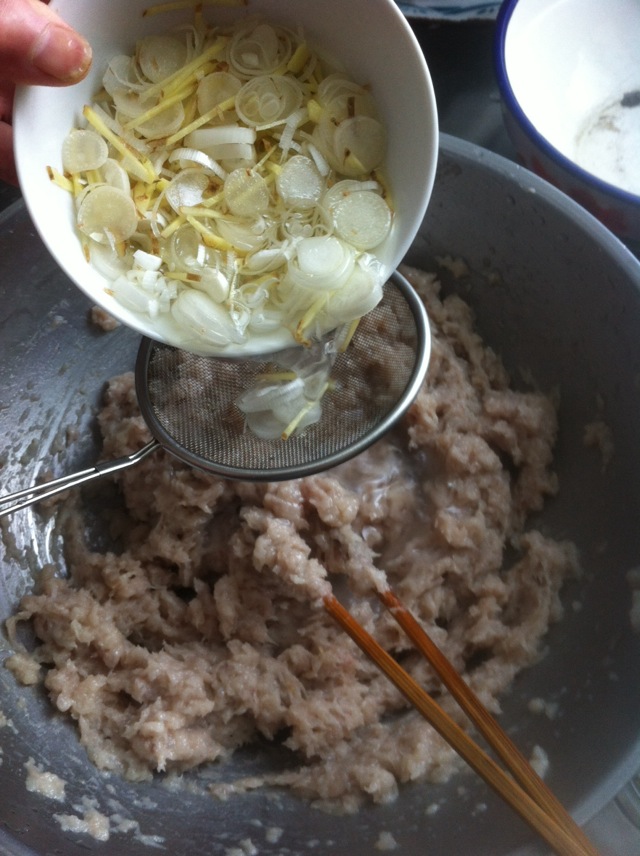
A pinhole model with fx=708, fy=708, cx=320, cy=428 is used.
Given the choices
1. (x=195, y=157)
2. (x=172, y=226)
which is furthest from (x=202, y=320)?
(x=195, y=157)

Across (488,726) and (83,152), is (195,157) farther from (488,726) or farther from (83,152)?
(488,726)

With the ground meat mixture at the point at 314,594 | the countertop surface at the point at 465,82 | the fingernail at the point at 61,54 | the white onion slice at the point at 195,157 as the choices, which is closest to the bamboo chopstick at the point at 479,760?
the ground meat mixture at the point at 314,594

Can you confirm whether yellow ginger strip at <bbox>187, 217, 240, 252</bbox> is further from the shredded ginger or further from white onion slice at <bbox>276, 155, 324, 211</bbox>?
white onion slice at <bbox>276, 155, 324, 211</bbox>

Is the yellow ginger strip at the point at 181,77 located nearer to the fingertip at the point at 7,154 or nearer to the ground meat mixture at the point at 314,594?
the fingertip at the point at 7,154

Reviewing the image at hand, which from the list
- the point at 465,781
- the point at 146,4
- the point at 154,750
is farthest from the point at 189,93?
the point at 465,781

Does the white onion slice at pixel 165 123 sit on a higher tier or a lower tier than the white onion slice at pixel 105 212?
higher

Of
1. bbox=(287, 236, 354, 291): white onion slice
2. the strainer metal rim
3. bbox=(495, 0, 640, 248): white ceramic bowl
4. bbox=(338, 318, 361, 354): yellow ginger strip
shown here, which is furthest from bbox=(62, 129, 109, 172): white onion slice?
bbox=(495, 0, 640, 248): white ceramic bowl

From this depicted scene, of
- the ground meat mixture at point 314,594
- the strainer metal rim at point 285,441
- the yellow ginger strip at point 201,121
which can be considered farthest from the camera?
the strainer metal rim at point 285,441
